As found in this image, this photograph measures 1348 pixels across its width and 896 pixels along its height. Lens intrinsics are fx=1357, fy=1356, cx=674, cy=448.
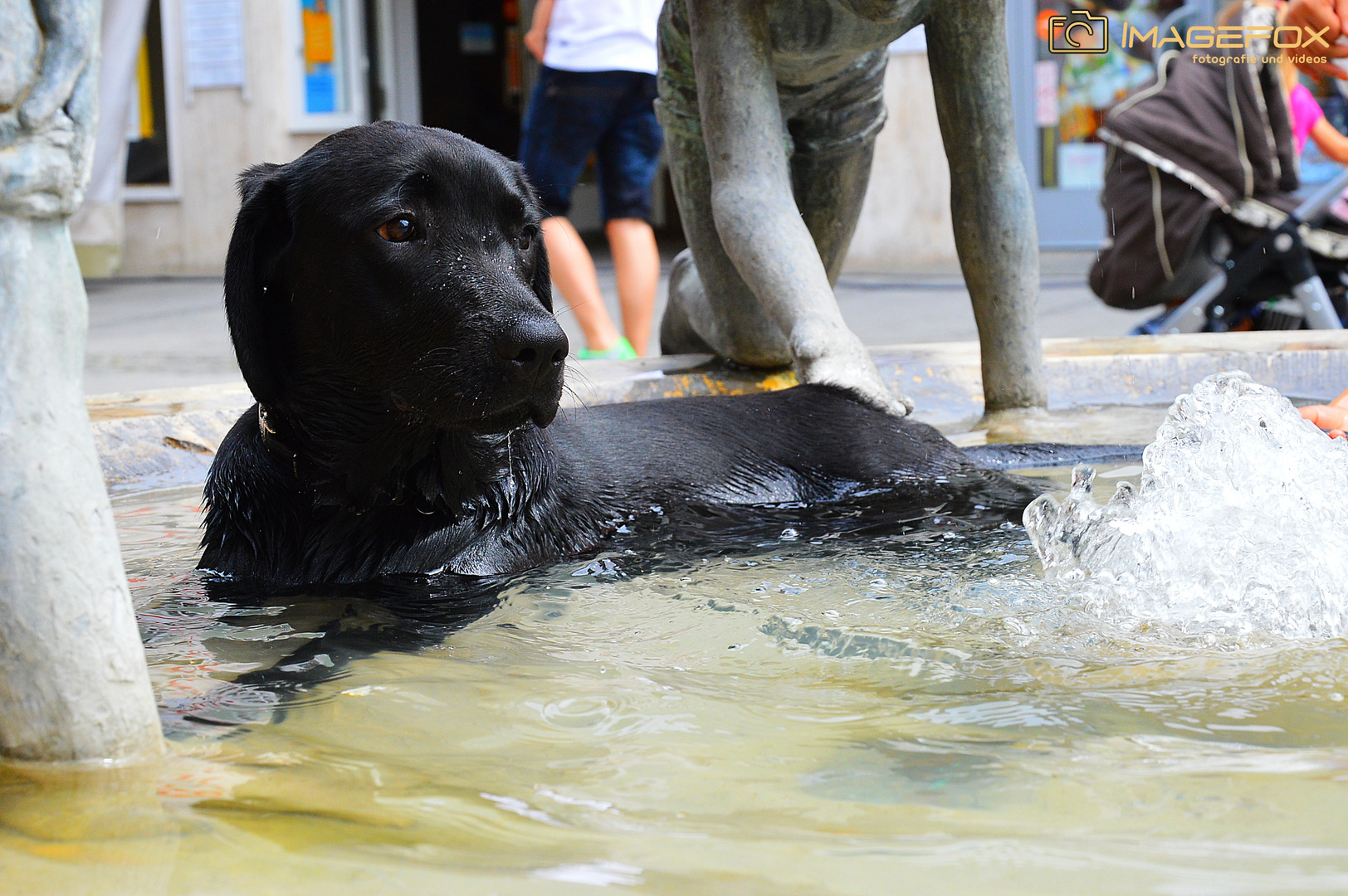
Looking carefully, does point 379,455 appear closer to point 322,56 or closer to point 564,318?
point 564,318

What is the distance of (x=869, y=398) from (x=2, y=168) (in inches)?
91.0

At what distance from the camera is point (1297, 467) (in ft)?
7.95

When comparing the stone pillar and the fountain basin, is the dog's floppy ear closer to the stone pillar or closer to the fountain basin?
the fountain basin

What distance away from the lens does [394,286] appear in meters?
2.37

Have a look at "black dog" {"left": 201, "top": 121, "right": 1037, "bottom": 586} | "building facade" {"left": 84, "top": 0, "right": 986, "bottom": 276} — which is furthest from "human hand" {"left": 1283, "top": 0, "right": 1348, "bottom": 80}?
"building facade" {"left": 84, "top": 0, "right": 986, "bottom": 276}

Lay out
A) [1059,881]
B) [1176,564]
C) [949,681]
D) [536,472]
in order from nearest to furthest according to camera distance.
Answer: [1059,881], [949,681], [1176,564], [536,472]

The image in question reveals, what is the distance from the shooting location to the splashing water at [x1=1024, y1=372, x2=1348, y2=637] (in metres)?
2.06

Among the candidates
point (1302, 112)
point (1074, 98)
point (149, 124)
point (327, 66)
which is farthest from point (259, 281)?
point (149, 124)

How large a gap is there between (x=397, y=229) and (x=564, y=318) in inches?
283

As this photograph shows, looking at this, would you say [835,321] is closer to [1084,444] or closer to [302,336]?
[1084,444]

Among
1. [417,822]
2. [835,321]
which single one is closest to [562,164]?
[835,321]

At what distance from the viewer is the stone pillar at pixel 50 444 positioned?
1.31 meters

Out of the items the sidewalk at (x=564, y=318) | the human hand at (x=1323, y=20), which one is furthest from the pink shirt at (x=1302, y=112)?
the sidewalk at (x=564, y=318)

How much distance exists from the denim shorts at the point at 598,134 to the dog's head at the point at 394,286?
288 cm
